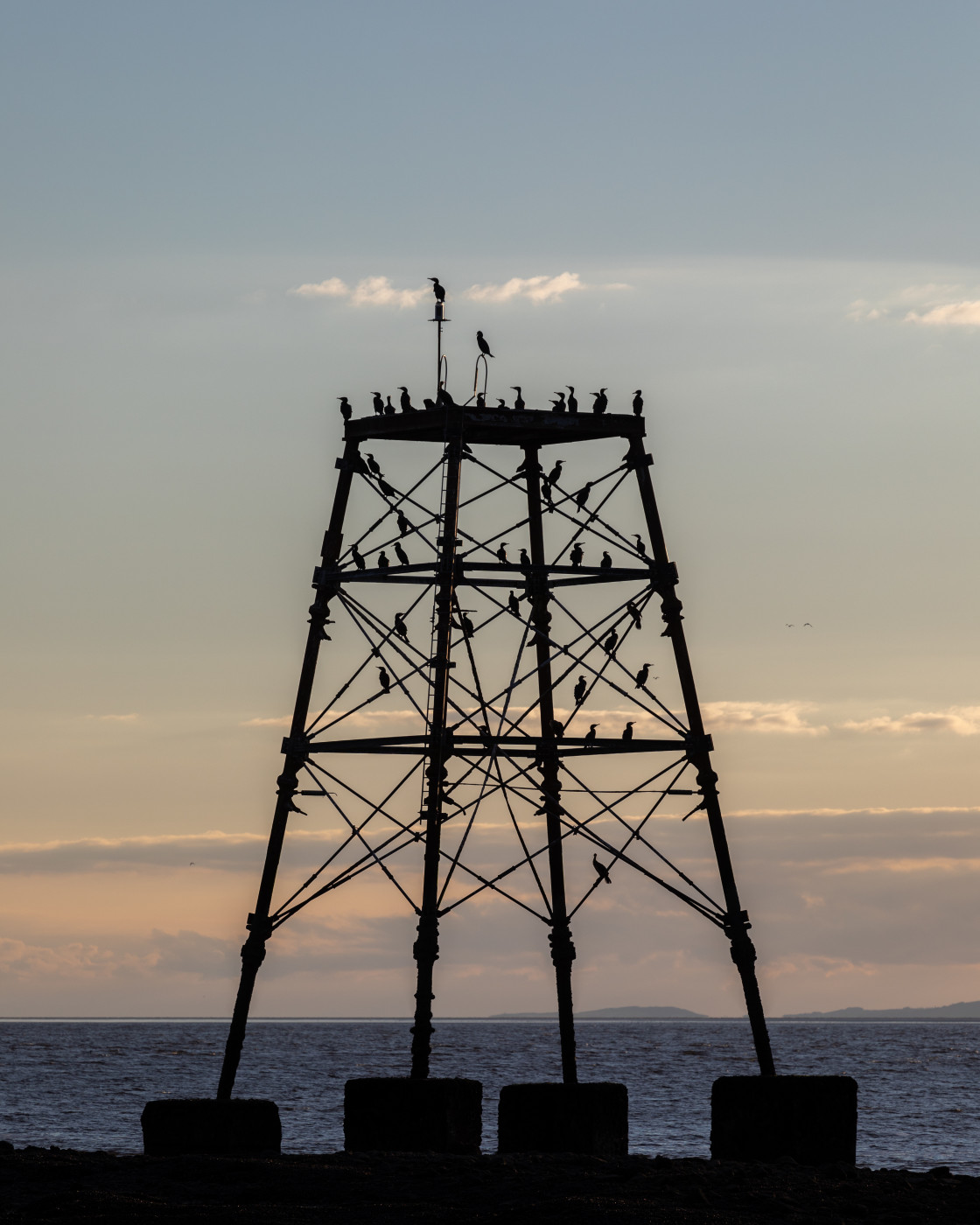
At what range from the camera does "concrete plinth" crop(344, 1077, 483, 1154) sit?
74.2 ft

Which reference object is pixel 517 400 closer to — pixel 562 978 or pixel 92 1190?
pixel 562 978

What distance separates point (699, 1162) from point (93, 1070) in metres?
86.3

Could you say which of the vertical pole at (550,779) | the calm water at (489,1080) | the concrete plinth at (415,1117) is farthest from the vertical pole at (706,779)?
→ the calm water at (489,1080)

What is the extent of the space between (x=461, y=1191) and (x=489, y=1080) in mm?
74662

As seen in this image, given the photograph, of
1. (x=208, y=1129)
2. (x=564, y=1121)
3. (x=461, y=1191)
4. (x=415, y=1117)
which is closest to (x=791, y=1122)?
(x=564, y=1121)

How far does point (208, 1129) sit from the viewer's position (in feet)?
76.1

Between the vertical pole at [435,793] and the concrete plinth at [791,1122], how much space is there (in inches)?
156

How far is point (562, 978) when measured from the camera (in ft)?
93.9

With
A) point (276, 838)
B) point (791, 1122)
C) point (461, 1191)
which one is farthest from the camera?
point (276, 838)

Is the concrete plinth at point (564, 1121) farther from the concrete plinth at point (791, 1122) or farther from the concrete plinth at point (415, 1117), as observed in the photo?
the concrete plinth at point (791, 1122)

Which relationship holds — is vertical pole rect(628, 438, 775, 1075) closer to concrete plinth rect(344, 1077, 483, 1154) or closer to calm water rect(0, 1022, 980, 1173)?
concrete plinth rect(344, 1077, 483, 1154)

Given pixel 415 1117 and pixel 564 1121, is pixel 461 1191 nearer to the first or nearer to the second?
pixel 415 1117

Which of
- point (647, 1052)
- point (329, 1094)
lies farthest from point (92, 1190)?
point (647, 1052)

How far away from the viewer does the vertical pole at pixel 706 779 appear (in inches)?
1030
